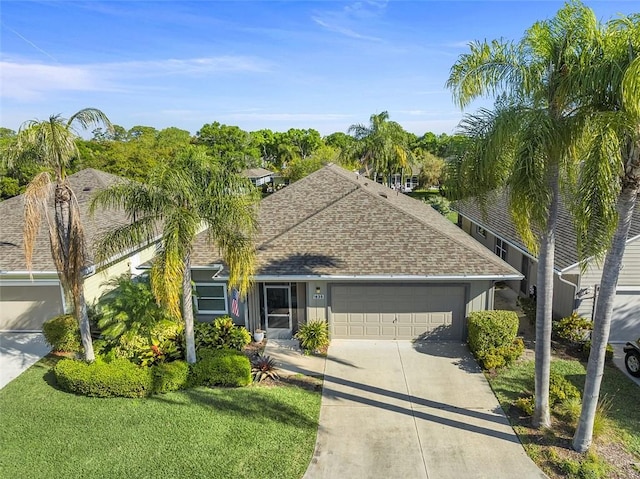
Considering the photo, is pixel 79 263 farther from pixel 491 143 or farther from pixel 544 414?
pixel 544 414

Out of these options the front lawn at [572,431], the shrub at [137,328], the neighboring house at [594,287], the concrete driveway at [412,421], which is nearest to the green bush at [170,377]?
the shrub at [137,328]

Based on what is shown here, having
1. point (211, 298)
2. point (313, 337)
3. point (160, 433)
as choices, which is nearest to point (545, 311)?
point (313, 337)

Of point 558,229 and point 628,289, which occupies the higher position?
point 558,229

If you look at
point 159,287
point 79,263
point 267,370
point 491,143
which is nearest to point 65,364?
point 79,263

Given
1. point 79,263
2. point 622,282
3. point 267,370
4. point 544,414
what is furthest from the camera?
point 622,282

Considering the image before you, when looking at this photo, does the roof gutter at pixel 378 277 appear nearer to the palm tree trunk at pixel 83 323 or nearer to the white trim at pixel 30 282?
the palm tree trunk at pixel 83 323

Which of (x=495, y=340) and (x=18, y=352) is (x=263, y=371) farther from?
(x=18, y=352)

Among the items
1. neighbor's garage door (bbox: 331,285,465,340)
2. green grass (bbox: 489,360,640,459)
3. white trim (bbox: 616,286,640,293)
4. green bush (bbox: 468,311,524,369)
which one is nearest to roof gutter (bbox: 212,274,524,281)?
neighbor's garage door (bbox: 331,285,465,340)
